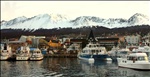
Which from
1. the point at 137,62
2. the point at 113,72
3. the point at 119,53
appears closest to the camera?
the point at 113,72

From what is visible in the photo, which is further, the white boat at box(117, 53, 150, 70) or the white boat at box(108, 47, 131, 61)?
the white boat at box(108, 47, 131, 61)

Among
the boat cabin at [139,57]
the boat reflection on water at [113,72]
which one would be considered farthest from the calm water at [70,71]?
the boat cabin at [139,57]

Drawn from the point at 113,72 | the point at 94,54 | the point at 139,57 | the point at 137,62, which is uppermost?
the point at 94,54

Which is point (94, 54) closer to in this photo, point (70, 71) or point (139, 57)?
point (139, 57)

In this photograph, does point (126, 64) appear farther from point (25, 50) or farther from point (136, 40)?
point (136, 40)

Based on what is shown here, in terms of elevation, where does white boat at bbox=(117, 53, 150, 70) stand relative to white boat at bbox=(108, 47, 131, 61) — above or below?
below

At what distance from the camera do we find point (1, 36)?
102 meters

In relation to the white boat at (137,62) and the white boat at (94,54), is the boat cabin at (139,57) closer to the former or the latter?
the white boat at (137,62)

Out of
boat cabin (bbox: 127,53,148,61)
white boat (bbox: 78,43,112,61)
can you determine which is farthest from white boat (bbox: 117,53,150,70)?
white boat (bbox: 78,43,112,61)

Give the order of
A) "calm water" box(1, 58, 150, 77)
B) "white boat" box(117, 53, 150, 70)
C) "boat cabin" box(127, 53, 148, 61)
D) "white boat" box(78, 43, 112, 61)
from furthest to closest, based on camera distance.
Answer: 1. "white boat" box(78, 43, 112, 61)
2. "boat cabin" box(127, 53, 148, 61)
3. "white boat" box(117, 53, 150, 70)
4. "calm water" box(1, 58, 150, 77)

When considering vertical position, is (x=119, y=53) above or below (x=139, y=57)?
above

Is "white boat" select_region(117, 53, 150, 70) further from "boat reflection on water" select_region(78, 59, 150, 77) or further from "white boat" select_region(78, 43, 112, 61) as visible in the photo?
"white boat" select_region(78, 43, 112, 61)

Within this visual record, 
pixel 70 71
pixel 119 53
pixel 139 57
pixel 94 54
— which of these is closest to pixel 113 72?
pixel 139 57

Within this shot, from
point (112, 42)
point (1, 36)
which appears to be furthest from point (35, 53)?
point (1, 36)
